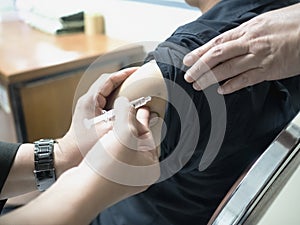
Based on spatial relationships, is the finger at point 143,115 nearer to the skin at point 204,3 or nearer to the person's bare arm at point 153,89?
the person's bare arm at point 153,89

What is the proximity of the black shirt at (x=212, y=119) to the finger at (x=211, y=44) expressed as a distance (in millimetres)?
30

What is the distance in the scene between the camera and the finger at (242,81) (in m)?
0.68

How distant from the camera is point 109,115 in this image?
0.78 meters

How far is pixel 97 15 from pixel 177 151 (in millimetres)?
1481

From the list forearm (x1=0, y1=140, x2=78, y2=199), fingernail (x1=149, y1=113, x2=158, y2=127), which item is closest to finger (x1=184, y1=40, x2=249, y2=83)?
fingernail (x1=149, y1=113, x2=158, y2=127)

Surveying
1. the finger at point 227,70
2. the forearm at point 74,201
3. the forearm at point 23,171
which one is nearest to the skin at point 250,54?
the finger at point 227,70

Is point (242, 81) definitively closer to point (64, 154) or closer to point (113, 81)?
point (113, 81)

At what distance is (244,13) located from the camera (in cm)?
75

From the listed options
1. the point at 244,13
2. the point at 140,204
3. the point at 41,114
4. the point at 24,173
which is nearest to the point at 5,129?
the point at 41,114

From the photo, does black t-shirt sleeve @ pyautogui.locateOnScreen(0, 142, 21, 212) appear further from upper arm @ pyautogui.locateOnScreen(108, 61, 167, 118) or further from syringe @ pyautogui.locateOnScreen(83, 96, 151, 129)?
upper arm @ pyautogui.locateOnScreen(108, 61, 167, 118)

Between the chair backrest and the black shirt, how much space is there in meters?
0.10

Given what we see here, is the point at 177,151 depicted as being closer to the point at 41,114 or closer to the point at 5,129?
the point at 41,114

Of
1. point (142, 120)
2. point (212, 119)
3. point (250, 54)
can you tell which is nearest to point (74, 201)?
point (142, 120)

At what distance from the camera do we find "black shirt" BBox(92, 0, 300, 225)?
708 millimetres
